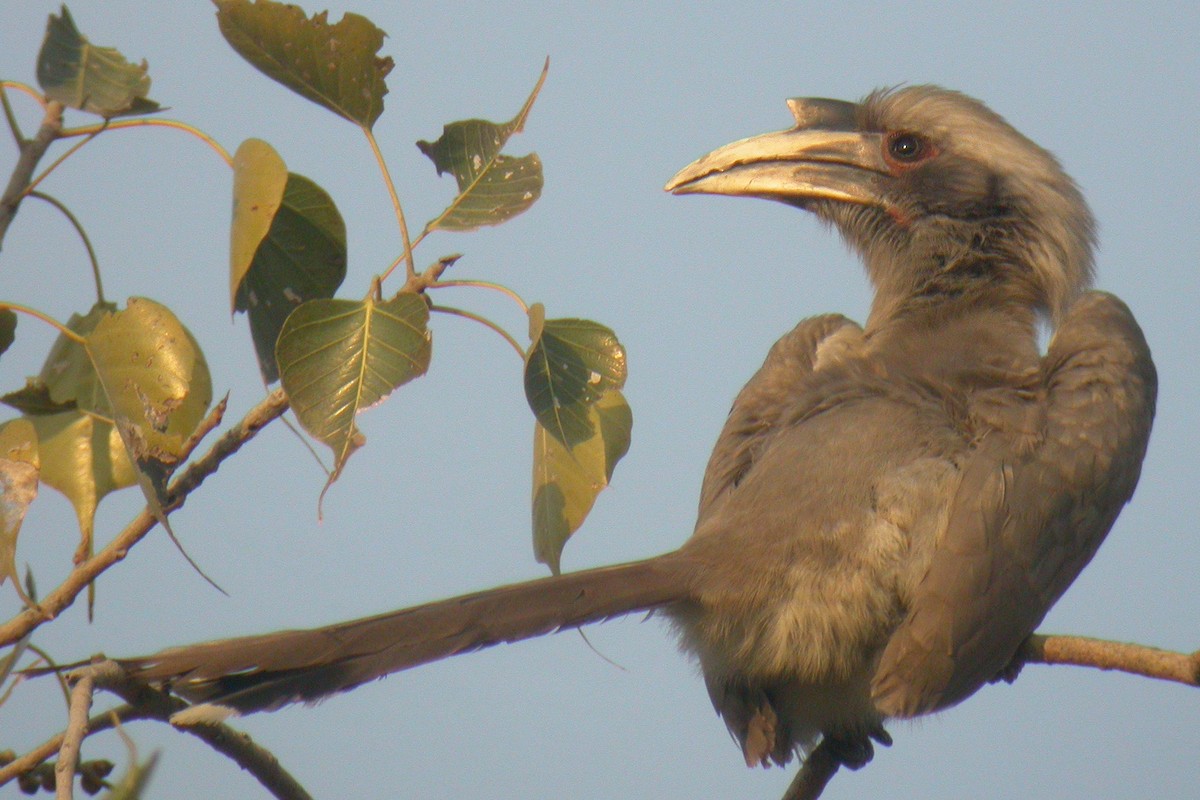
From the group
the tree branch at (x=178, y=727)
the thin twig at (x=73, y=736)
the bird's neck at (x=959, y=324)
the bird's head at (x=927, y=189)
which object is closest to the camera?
the thin twig at (x=73, y=736)

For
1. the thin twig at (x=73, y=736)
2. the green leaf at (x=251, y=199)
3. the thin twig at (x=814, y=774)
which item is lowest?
the thin twig at (x=73, y=736)

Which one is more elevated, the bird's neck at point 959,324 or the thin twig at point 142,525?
the bird's neck at point 959,324

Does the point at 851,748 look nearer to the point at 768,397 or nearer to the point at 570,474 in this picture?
the point at 768,397

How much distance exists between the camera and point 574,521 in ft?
8.43

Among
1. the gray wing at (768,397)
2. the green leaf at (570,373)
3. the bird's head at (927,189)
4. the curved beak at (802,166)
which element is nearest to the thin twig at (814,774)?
the gray wing at (768,397)

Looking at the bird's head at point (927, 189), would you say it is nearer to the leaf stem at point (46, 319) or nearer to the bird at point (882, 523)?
the bird at point (882, 523)

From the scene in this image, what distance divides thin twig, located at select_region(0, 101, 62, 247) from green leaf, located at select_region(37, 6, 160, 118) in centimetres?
4

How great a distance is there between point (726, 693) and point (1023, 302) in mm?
1606

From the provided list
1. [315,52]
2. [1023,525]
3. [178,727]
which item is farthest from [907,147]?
[178,727]

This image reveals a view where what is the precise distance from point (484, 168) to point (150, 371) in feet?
2.49

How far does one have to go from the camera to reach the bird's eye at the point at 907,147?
4.36 m

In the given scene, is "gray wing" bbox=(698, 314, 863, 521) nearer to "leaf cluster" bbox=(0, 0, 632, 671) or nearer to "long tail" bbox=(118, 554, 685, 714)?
"long tail" bbox=(118, 554, 685, 714)

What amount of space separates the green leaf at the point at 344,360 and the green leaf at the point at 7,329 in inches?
22.9

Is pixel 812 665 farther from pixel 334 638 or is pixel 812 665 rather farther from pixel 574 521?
pixel 334 638
